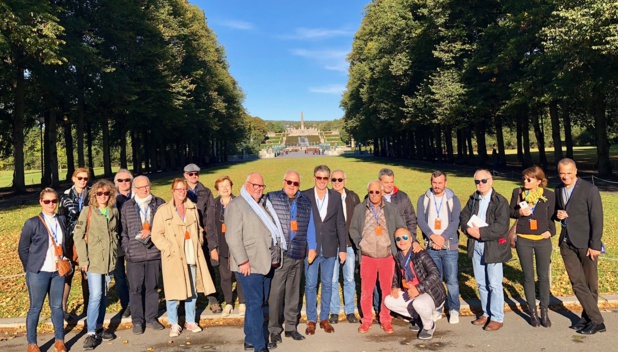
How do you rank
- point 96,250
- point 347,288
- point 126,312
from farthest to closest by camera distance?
point 126,312
point 347,288
point 96,250

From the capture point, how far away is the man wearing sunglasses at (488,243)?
18.8 feet

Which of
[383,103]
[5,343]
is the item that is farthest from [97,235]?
[383,103]

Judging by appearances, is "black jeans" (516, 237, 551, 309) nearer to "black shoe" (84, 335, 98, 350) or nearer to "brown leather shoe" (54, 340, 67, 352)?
"black shoe" (84, 335, 98, 350)

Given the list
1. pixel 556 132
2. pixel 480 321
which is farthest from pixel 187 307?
pixel 556 132

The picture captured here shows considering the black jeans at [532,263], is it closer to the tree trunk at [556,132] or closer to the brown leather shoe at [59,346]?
the brown leather shoe at [59,346]

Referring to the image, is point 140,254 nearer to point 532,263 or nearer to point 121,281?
point 121,281

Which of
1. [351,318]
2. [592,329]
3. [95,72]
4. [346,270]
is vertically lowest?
[592,329]

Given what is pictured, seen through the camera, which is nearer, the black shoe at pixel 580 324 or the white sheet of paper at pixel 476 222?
the black shoe at pixel 580 324

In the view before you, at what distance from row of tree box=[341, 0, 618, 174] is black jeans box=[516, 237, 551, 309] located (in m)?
15.2

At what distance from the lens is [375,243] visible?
19.0 ft

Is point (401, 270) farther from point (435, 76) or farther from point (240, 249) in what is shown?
point (435, 76)

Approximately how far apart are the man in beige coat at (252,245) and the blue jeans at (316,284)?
91 centimetres

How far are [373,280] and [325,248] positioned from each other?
0.78 meters

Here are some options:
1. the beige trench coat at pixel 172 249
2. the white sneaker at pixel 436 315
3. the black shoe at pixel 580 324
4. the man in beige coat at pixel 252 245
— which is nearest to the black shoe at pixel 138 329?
the beige trench coat at pixel 172 249
